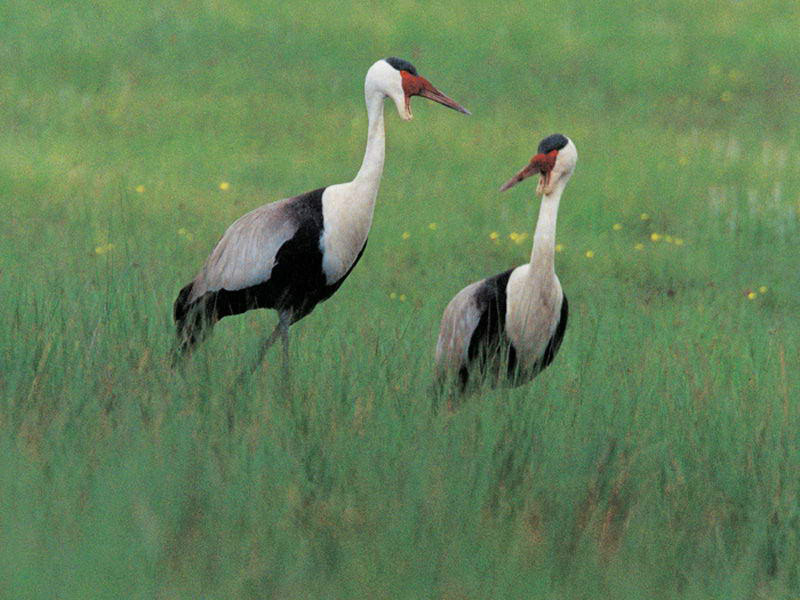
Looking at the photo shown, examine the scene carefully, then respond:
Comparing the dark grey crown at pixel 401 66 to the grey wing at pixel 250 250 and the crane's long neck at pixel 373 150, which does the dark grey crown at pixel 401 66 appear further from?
the grey wing at pixel 250 250

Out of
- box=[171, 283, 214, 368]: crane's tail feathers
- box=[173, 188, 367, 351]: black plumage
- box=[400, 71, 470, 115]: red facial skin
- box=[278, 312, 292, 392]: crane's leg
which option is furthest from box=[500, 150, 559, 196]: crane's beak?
box=[171, 283, 214, 368]: crane's tail feathers

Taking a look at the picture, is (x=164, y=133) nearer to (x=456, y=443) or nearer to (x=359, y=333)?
(x=359, y=333)

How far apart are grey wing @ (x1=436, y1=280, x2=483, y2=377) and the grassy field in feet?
0.58

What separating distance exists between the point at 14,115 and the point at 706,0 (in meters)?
9.18

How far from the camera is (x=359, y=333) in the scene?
5840mm

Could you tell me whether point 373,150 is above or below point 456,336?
above

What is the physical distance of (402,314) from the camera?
678 centimetres

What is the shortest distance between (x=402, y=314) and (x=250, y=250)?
99cm

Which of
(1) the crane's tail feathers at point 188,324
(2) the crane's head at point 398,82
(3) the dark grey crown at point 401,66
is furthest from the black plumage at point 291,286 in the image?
(3) the dark grey crown at point 401,66

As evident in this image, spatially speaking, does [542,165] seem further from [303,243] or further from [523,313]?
[303,243]

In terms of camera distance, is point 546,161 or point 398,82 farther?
point 398,82

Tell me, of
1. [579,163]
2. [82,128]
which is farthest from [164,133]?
[579,163]

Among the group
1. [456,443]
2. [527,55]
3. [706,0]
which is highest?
[706,0]

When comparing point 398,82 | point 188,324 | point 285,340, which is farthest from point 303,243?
point 398,82
